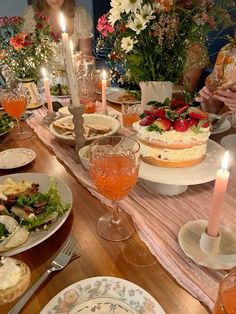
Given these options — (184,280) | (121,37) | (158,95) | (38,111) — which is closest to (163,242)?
(184,280)

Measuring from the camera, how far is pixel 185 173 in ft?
3.20

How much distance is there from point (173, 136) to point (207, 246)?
15.1 inches

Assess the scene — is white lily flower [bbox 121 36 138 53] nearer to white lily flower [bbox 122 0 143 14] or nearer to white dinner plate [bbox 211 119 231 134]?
white lily flower [bbox 122 0 143 14]

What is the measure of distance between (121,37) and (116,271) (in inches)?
36.7

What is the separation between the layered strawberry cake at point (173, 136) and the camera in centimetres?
100

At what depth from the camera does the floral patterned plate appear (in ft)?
1.97

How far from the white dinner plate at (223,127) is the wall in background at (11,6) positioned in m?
5.63

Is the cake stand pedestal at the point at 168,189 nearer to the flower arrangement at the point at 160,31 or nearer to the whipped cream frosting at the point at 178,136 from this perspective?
the whipped cream frosting at the point at 178,136

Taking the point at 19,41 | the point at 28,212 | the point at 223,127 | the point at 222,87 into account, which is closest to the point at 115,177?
the point at 28,212

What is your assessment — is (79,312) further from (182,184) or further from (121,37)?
(121,37)

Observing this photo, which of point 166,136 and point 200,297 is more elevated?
point 166,136

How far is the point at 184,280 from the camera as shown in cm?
68

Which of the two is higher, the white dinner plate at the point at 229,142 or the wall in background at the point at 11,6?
the wall in background at the point at 11,6

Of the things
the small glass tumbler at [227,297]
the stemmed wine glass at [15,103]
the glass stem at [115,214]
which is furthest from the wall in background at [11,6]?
the small glass tumbler at [227,297]
